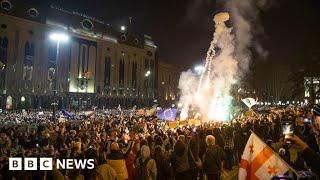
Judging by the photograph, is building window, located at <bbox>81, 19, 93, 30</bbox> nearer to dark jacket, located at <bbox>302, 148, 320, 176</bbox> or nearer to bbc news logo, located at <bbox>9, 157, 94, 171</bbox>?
bbc news logo, located at <bbox>9, 157, 94, 171</bbox>

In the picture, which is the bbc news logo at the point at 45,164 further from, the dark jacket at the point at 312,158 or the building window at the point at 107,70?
the building window at the point at 107,70

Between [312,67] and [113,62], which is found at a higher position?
[113,62]

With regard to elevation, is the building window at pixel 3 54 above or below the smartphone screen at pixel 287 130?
above

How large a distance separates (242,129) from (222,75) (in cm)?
2390

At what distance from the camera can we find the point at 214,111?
33469mm

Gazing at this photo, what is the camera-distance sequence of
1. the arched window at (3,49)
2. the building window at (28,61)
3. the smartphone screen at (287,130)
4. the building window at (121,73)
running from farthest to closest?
the building window at (121,73) < the building window at (28,61) < the arched window at (3,49) < the smartphone screen at (287,130)

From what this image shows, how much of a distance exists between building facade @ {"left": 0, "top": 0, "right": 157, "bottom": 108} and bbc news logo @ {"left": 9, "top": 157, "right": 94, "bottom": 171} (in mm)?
31026

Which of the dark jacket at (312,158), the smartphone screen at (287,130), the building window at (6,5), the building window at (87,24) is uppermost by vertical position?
the building window at (87,24)

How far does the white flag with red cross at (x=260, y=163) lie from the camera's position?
5.15 metres

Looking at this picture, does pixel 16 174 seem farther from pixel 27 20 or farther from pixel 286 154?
pixel 27 20

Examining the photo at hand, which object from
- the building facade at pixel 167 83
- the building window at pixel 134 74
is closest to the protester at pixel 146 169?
the building window at pixel 134 74

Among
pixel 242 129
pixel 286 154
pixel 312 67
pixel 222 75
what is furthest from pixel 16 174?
pixel 222 75

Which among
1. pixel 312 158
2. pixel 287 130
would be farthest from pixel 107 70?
pixel 312 158

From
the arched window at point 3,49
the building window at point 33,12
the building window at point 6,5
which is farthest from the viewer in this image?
the building window at point 33,12
